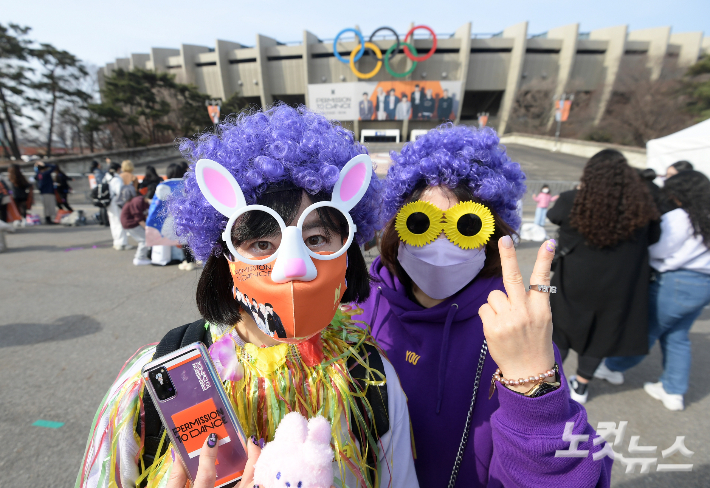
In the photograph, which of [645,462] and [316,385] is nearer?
[316,385]

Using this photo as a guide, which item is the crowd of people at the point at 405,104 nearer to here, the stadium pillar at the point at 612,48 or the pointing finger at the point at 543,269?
the stadium pillar at the point at 612,48

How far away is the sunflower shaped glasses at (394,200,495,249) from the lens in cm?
136

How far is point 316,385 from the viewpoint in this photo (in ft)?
3.45

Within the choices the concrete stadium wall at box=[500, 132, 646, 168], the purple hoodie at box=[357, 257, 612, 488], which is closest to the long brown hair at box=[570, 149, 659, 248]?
the purple hoodie at box=[357, 257, 612, 488]

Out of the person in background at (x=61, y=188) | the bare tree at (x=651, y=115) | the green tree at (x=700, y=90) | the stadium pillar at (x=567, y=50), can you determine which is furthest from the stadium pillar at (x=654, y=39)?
the person in background at (x=61, y=188)

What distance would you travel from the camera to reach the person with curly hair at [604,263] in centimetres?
237

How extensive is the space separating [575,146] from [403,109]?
17.0 m

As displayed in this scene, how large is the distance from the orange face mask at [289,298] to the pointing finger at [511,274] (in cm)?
44

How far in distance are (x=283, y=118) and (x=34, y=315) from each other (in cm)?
491

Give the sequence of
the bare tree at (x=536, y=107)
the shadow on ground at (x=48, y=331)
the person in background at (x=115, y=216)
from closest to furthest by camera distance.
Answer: the shadow on ground at (x=48, y=331), the person in background at (x=115, y=216), the bare tree at (x=536, y=107)

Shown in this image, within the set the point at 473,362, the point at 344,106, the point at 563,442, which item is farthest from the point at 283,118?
the point at 344,106

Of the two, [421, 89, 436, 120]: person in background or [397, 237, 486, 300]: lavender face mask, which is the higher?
[421, 89, 436, 120]: person in background

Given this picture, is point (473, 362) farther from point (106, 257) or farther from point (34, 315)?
point (106, 257)

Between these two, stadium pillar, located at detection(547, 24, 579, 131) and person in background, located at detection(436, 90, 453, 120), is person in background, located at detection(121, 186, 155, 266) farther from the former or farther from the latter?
stadium pillar, located at detection(547, 24, 579, 131)
